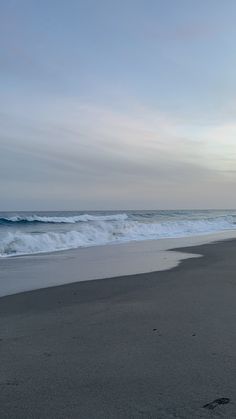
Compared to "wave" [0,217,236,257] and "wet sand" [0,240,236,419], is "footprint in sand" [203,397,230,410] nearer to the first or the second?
"wet sand" [0,240,236,419]

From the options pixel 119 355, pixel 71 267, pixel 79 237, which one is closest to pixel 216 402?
pixel 119 355

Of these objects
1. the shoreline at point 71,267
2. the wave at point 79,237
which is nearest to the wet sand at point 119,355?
the shoreline at point 71,267

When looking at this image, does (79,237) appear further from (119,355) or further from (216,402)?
(216,402)

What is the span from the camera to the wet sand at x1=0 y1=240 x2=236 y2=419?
114 inches

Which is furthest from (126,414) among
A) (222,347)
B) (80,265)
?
(80,265)

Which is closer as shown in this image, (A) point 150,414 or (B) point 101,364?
(A) point 150,414

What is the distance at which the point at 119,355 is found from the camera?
381 cm

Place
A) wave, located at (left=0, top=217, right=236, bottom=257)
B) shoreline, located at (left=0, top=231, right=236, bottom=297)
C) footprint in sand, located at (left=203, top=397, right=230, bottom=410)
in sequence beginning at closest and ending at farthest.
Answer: footprint in sand, located at (left=203, top=397, right=230, bottom=410) < shoreline, located at (left=0, top=231, right=236, bottom=297) < wave, located at (left=0, top=217, right=236, bottom=257)

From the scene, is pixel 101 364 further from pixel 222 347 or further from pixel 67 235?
pixel 67 235

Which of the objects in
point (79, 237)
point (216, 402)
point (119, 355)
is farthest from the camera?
point (79, 237)

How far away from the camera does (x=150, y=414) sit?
2.75 metres

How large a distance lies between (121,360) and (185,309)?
2023mm

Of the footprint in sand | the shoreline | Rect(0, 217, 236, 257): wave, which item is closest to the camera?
the footprint in sand

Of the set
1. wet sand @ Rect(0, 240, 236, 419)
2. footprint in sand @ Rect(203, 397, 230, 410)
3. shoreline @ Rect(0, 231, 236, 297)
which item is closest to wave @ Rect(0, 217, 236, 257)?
shoreline @ Rect(0, 231, 236, 297)
